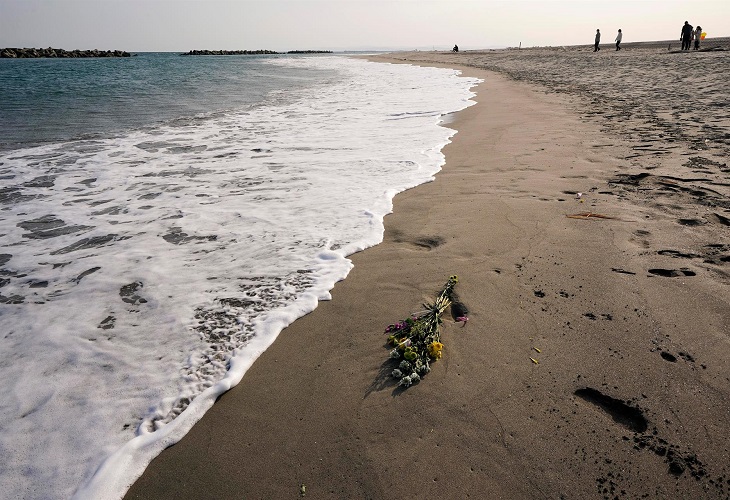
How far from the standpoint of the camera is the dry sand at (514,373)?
170 centimetres

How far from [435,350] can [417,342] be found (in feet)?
0.38

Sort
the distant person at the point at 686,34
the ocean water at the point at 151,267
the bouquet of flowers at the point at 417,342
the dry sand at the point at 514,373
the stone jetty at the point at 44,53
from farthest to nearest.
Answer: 1. the stone jetty at the point at 44,53
2. the distant person at the point at 686,34
3. the bouquet of flowers at the point at 417,342
4. the ocean water at the point at 151,267
5. the dry sand at the point at 514,373

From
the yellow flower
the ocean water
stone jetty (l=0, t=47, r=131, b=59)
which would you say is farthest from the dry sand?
stone jetty (l=0, t=47, r=131, b=59)

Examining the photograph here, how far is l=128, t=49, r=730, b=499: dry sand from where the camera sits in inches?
66.7

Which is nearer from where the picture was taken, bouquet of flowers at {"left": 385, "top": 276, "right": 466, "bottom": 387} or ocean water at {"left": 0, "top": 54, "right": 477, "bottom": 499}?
ocean water at {"left": 0, "top": 54, "right": 477, "bottom": 499}

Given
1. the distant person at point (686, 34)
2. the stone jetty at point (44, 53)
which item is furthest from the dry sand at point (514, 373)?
the stone jetty at point (44, 53)

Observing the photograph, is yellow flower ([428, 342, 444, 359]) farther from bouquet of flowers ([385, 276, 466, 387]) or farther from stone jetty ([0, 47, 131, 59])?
stone jetty ([0, 47, 131, 59])

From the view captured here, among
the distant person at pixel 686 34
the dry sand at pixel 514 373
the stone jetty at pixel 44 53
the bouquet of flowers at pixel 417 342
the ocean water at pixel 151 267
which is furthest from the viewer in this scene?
the stone jetty at pixel 44 53

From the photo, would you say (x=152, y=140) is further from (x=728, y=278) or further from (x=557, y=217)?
(x=728, y=278)

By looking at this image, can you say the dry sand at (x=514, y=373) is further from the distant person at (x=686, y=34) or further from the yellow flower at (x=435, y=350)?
the distant person at (x=686, y=34)

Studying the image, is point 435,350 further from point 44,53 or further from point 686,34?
point 44,53

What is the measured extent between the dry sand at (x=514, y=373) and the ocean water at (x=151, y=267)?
0.25 meters

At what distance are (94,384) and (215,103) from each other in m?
13.4

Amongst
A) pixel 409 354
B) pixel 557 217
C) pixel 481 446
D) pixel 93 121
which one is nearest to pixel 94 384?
pixel 409 354
